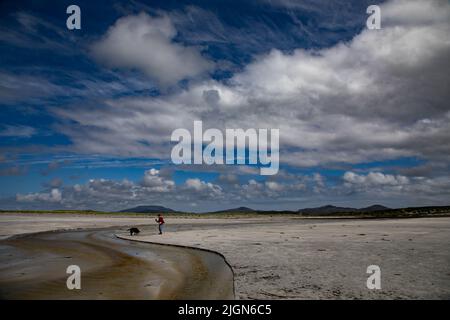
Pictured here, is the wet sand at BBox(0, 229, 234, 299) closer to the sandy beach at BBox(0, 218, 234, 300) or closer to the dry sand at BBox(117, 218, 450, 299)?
the sandy beach at BBox(0, 218, 234, 300)

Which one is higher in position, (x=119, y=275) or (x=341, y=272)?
(x=341, y=272)

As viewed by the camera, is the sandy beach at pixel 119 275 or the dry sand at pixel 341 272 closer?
the dry sand at pixel 341 272

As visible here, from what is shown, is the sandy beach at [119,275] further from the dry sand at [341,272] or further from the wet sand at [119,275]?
the dry sand at [341,272]

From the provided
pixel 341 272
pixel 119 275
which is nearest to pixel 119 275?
pixel 119 275

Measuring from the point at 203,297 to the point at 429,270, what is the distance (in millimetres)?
10564

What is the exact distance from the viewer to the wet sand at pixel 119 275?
12.6m

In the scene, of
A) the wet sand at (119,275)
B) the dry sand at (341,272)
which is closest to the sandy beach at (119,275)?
the wet sand at (119,275)

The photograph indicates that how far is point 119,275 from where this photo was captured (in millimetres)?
16172

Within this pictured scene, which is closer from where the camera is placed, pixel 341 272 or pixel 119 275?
pixel 341 272

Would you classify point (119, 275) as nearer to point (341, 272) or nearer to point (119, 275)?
point (119, 275)

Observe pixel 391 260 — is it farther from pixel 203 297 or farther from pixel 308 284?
pixel 203 297

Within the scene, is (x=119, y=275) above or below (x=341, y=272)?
below
